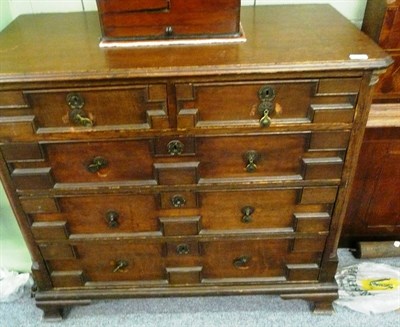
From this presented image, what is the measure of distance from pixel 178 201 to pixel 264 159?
0.94 feet

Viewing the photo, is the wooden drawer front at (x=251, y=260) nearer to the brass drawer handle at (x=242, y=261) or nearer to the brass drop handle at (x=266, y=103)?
the brass drawer handle at (x=242, y=261)

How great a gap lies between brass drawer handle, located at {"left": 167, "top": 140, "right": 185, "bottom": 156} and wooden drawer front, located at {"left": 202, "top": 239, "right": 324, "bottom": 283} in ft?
1.27

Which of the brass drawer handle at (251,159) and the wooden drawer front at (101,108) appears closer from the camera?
the wooden drawer front at (101,108)

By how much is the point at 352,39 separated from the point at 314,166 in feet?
1.17

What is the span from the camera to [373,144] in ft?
4.55

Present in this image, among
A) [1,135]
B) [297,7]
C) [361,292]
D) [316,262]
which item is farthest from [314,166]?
[1,135]

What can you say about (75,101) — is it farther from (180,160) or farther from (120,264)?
(120,264)

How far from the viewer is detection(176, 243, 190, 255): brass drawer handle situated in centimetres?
127

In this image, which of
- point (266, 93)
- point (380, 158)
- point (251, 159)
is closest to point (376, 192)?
point (380, 158)

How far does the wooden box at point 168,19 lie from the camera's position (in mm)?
1008

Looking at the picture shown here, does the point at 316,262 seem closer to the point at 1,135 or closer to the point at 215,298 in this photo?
the point at 215,298

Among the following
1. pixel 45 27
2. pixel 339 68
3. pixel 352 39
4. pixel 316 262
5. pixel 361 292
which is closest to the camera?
pixel 339 68

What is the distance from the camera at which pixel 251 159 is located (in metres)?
1.07

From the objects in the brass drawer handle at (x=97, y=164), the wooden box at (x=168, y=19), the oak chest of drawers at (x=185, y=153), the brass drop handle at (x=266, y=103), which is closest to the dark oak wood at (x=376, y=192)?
the oak chest of drawers at (x=185, y=153)
